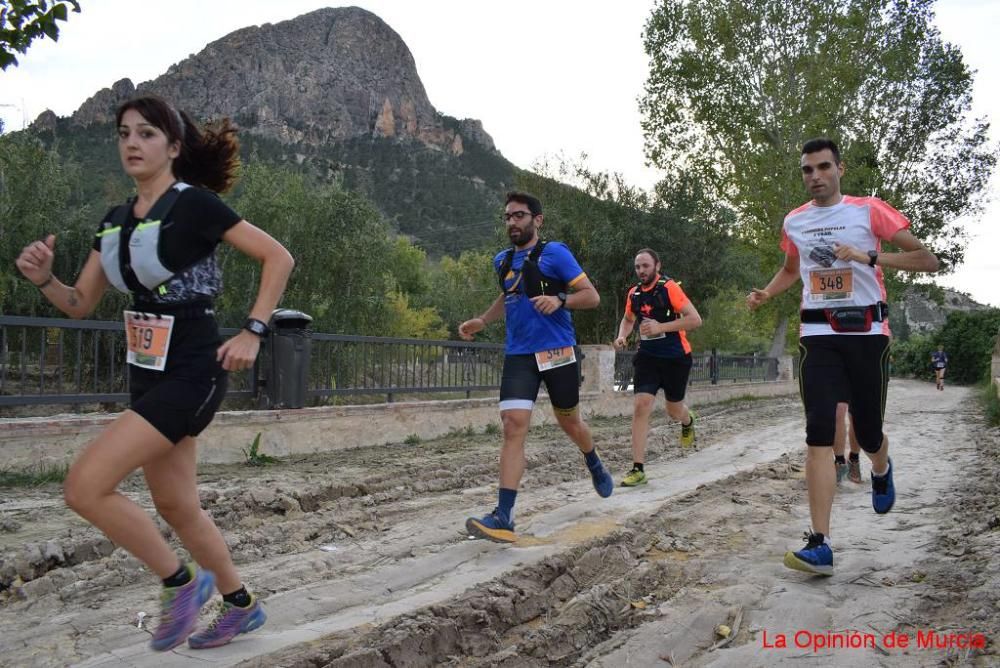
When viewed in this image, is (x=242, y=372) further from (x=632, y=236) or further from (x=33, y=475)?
(x=632, y=236)

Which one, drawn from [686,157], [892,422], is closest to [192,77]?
[686,157]

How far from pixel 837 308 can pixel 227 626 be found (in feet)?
11.2

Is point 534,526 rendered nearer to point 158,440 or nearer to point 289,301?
point 158,440

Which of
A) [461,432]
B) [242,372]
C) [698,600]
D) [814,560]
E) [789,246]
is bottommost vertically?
[461,432]

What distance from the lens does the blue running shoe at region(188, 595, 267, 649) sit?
316cm

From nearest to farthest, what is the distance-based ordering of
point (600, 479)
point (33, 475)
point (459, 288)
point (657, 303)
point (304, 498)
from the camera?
1. point (600, 479)
2. point (304, 498)
3. point (33, 475)
4. point (657, 303)
5. point (459, 288)

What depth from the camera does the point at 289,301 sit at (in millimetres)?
20969

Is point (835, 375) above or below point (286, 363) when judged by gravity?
above

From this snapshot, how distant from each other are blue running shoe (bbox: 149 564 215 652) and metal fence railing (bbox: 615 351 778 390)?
1584cm

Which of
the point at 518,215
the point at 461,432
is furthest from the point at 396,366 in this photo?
the point at 518,215

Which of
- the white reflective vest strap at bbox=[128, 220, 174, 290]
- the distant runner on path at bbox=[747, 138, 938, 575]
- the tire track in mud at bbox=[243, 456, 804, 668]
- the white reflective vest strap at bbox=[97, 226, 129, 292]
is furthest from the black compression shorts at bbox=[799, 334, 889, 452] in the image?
the white reflective vest strap at bbox=[97, 226, 129, 292]

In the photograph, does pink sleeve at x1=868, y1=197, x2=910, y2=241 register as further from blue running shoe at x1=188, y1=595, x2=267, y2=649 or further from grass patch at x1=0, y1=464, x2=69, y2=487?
grass patch at x1=0, y1=464, x2=69, y2=487

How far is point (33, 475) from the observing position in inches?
283

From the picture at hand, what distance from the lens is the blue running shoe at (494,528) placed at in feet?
16.3
